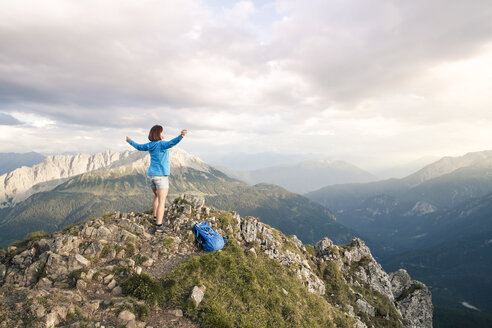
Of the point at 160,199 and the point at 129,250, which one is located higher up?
the point at 160,199

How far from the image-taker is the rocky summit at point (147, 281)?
979 cm

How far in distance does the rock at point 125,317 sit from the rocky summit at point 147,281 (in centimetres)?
4

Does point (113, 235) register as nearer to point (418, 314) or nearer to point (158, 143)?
point (158, 143)

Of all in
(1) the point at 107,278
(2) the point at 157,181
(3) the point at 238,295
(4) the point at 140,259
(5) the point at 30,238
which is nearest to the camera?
(1) the point at 107,278

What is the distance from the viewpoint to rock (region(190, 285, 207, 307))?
12570 mm

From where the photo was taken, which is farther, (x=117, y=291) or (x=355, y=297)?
(x=355, y=297)

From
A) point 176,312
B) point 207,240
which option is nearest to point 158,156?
point 207,240

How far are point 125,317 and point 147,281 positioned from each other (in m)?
2.59

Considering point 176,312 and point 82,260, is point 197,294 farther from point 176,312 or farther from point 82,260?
point 82,260

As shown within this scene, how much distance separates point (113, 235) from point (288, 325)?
1472 centimetres

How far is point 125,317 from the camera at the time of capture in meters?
9.97

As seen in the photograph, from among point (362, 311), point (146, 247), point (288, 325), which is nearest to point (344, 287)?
point (362, 311)

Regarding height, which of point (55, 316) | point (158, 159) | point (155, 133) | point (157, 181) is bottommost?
point (55, 316)

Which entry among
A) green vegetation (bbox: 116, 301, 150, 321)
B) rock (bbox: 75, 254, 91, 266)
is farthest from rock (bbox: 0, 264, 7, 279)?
green vegetation (bbox: 116, 301, 150, 321)
